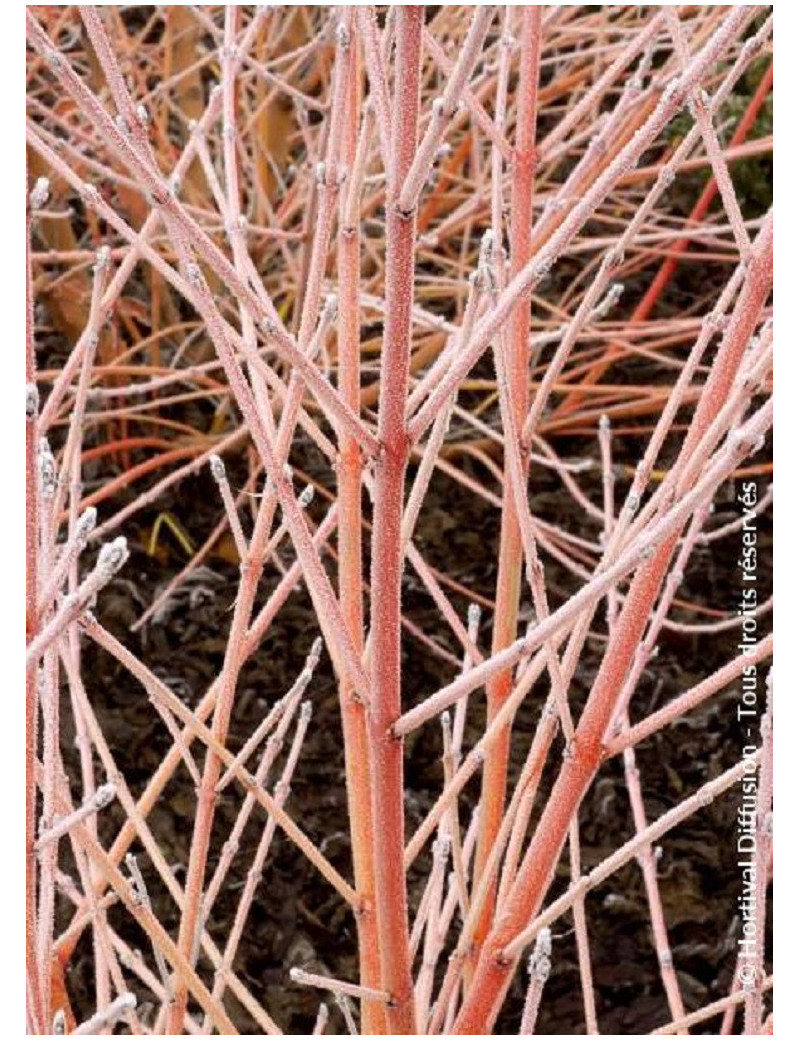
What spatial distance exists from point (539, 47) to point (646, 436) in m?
2.07

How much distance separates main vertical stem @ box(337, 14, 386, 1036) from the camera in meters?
1.07

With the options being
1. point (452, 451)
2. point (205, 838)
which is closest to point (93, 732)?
point (205, 838)

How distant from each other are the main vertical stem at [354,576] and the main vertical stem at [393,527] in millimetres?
166

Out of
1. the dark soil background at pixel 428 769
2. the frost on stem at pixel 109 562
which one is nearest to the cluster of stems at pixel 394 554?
the frost on stem at pixel 109 562

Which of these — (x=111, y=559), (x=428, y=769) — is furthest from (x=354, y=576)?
(x=428, y=769)

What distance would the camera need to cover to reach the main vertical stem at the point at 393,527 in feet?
2.24

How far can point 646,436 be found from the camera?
10.4ft

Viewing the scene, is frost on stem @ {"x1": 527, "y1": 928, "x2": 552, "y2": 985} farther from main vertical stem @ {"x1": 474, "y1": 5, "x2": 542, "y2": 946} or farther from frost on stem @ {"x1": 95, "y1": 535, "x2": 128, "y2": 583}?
frost on stem @ {"x1": 95, "y1": 535, "x2": 128, "y2": 583}

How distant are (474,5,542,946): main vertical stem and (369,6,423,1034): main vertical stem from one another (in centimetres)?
28

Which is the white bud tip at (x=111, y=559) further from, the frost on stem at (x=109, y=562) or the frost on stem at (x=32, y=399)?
the frost on stem at (x=32, y=399)

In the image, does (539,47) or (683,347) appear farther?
(683,347)

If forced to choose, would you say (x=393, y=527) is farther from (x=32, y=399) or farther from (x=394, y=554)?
(x=32, y=399)

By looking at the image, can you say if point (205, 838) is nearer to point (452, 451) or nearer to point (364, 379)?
point (452, 451)

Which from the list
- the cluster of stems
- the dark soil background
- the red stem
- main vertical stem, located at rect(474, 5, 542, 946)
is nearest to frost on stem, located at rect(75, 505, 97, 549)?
the cluster of stems
